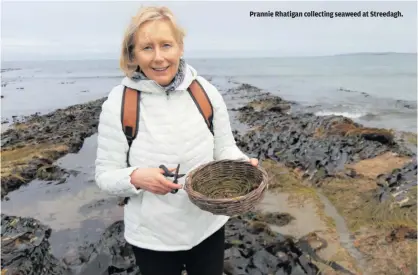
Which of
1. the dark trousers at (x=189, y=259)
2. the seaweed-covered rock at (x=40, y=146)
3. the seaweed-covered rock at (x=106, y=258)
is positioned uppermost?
the dark trousers at (x=189, y=259)

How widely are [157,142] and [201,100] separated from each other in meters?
0.39

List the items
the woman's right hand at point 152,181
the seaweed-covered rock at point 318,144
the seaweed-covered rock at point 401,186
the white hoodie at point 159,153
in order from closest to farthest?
the woman's right hand at point 152,181 < the white hoodie at point 159,153 < the seaweed-covered rock at point 401,186 < the seaweed-covered rock at point 318,144

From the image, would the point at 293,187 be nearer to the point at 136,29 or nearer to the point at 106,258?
the point at 106,258

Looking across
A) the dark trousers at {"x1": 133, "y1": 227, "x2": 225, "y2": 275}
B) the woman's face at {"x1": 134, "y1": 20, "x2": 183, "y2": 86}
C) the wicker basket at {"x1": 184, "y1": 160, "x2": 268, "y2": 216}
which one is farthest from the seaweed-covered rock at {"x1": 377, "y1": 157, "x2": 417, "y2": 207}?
the woman's face at {"x1": 134, "y1": 20, "x2": 183, "y2": 86}

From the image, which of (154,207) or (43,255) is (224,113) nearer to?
(154,207)

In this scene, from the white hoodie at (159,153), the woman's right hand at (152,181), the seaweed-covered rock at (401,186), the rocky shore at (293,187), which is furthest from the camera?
the seaweed-covered rock at (401,186)

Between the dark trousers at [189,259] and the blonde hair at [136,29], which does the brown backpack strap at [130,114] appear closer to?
the blonde hair at [136,29]

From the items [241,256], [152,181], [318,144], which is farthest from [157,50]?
[318,144]

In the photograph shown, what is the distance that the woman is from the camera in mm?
2172

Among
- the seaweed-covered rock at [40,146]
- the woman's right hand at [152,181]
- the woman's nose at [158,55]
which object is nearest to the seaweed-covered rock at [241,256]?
the woman's right hand at [152,181]

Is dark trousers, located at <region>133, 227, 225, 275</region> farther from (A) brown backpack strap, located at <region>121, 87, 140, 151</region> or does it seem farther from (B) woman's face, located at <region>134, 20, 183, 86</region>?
(B) woman's face, located at <region>134, 20, 183, 86</region>

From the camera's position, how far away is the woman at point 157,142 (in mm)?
2172

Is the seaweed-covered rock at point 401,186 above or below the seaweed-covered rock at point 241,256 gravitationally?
above

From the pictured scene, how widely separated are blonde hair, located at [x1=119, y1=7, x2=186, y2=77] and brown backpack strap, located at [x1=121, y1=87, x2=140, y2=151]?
0.50ft
